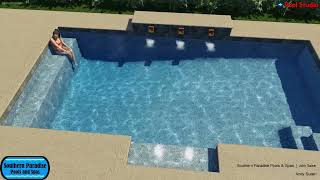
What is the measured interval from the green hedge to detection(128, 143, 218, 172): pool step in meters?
10.8

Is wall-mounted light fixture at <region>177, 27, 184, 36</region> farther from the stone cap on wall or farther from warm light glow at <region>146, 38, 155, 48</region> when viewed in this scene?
warm light glow at <region>146, 38, 155, 48</region>

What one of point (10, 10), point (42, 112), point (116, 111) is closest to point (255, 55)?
point (116, 111)

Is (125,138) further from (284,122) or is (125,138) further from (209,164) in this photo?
(284,122)

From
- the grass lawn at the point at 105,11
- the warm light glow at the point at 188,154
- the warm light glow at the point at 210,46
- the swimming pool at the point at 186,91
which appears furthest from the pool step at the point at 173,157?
the grass lawn at the point at 105,11

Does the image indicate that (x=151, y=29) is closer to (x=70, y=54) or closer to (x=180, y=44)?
(x=180, y=44)

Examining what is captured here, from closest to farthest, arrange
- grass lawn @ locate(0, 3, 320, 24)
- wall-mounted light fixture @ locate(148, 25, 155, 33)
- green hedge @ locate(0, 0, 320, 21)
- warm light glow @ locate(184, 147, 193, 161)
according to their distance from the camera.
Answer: warm light glow @ locate(184, 147, 193, 161) < wall-mounted light fixture @ locate(148, 25, 155, 33) < grass lawn @ locate(0, 3, 320, 24) < green hedge @ locate(0, 0, 320, 21)

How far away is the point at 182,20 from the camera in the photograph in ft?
60.6

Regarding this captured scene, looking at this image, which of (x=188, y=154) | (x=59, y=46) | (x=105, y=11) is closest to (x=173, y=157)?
(x=188, y=154)

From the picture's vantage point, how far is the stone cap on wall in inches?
711

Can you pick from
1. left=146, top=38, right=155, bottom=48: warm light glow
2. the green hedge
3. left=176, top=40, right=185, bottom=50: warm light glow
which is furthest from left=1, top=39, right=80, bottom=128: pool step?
left=176, top=40, right=185, bottom=50: warm light glow

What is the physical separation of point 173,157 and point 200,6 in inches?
446

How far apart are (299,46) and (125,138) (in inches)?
430

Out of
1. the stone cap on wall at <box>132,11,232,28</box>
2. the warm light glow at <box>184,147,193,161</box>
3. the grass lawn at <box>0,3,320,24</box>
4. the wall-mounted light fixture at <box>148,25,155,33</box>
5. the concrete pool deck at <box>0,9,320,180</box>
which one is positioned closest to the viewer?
the concrete pool deck at <box>0,9,320,180</box>

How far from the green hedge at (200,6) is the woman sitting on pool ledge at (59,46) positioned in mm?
4142
